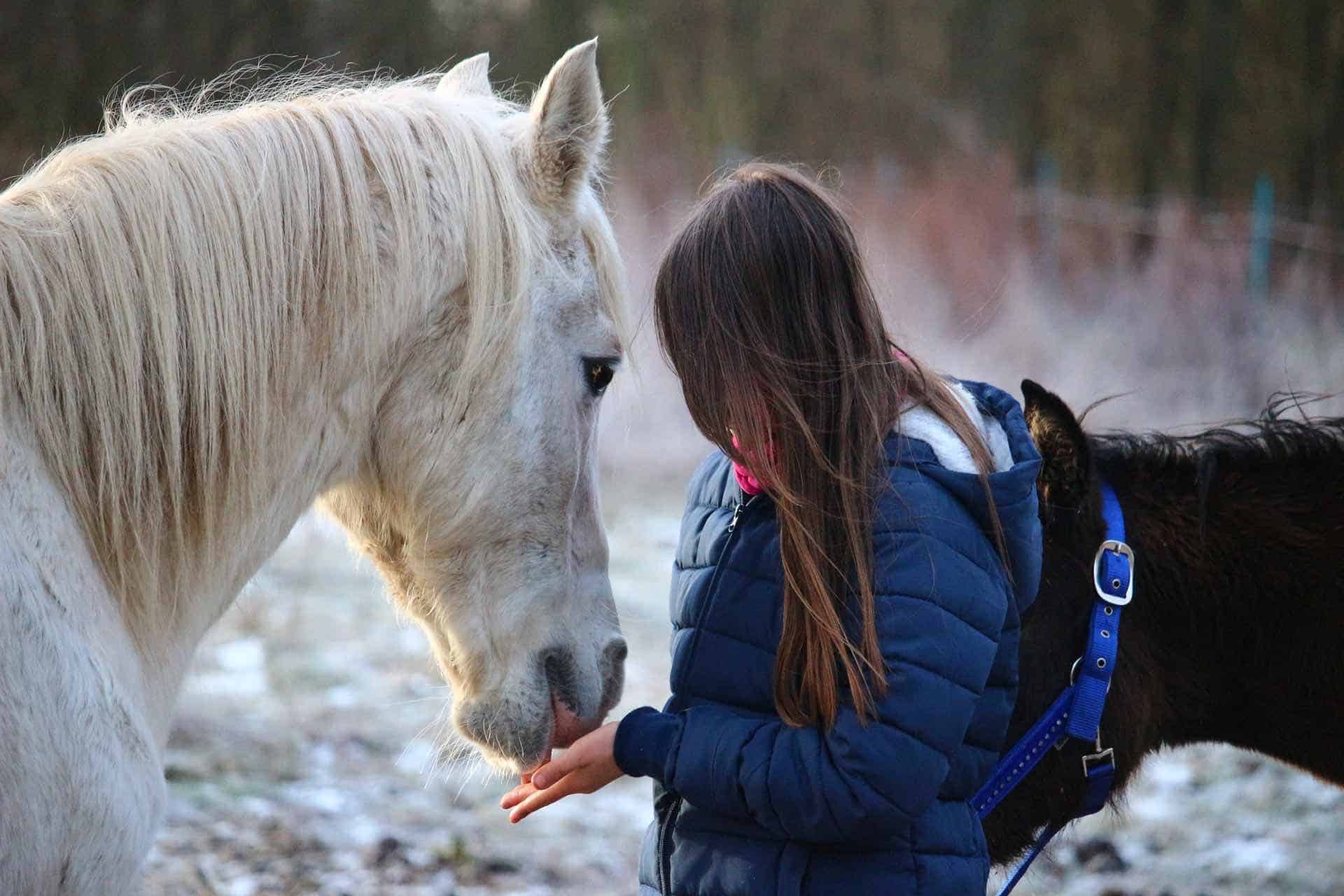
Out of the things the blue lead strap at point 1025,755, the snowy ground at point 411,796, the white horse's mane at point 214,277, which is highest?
the white horse's mane at point 214,277

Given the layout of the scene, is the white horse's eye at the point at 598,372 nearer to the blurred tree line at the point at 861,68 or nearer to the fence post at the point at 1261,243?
the blurred tree line at the point at 861,68

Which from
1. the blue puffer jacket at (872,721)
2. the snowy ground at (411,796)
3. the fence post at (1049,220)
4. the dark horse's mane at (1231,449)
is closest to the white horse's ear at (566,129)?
the snowy ground at (411,796)

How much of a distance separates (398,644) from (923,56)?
42.7ft

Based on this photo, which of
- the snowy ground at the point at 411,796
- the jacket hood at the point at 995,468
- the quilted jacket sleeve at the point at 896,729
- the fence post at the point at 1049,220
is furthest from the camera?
the fence post at the point at 1049,220

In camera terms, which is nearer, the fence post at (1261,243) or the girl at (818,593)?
the girl at (818,593)

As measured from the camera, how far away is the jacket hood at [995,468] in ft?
5.08

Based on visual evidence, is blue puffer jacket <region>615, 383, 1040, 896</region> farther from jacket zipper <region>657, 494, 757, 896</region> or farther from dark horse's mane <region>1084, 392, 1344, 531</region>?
dark horse's mane <region>1084, 392, 1344, 531</region>

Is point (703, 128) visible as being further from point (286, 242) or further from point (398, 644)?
point (286, 242)

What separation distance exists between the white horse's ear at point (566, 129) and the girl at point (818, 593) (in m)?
0.31

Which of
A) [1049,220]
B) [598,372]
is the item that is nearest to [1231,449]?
[598,372]

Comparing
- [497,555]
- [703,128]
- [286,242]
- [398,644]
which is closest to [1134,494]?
[497,555]

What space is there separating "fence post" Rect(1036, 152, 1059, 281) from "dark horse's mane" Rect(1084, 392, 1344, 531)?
8.64 m

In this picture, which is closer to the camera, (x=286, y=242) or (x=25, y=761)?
(x=25, y=761)

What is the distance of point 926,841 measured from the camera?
157 cm
